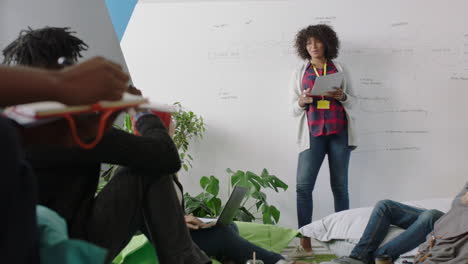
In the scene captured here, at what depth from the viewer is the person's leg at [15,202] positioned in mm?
720

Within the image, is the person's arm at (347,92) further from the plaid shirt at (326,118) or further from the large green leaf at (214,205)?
the large green leaf at (214,205)

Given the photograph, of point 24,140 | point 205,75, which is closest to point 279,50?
point 205,75

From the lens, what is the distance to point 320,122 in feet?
12.8

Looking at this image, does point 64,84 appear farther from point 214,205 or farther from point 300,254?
point 214,205

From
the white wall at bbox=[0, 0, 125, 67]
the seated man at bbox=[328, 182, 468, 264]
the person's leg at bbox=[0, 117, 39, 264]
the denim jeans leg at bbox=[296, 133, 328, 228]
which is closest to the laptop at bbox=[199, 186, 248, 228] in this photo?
the seated man at bbox=[328, 182, 468, 264]

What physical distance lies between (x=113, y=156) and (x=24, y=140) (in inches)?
16.0

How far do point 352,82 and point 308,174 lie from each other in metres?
0.80

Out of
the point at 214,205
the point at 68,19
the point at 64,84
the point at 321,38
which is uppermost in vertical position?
the point at 68,19

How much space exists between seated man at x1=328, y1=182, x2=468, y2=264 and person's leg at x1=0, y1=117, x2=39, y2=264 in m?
2.03

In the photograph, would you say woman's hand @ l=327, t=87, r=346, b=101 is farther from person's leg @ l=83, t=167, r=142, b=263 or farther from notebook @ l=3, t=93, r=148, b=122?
notebook @ l=3, t=93, r=148, b=122

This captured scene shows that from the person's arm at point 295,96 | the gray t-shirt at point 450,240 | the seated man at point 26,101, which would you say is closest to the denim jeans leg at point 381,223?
the gray t-shirt at point 450,240

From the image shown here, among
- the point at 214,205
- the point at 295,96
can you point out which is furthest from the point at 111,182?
the point at 295,96

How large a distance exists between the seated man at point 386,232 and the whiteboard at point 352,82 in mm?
1397

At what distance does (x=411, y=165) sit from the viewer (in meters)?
4.36
